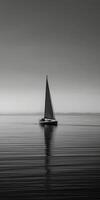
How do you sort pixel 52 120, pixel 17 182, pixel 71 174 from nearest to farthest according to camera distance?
pixel 17 182
pixel 71 174
pixel 52 120

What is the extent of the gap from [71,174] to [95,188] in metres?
4.11

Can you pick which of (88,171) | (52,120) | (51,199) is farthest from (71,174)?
(52,120)

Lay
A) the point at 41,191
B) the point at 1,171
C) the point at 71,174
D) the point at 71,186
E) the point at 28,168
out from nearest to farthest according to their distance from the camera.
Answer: the point at 41,191, the point at 71,186, the point at 71,174, the point at 1,171, the point at 28,168

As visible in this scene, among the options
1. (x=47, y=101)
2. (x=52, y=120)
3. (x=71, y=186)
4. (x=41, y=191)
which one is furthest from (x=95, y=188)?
(x=52, y=120)

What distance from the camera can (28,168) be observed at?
853 inches

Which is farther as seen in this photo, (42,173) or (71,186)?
(42,173)

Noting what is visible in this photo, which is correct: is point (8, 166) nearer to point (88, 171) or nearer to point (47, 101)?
point (88, 171)

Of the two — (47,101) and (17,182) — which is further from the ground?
(47,101)

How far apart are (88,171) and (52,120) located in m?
71.1

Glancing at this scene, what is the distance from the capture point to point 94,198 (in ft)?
43.0

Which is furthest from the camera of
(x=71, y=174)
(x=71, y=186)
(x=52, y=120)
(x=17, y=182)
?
(x=52, y=120)

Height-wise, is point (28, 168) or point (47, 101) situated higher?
point (47, 101)

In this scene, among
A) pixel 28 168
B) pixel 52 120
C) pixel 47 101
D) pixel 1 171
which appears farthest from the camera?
pixel 52 120

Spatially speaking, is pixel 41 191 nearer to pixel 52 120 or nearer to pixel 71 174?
pixel 71 174
